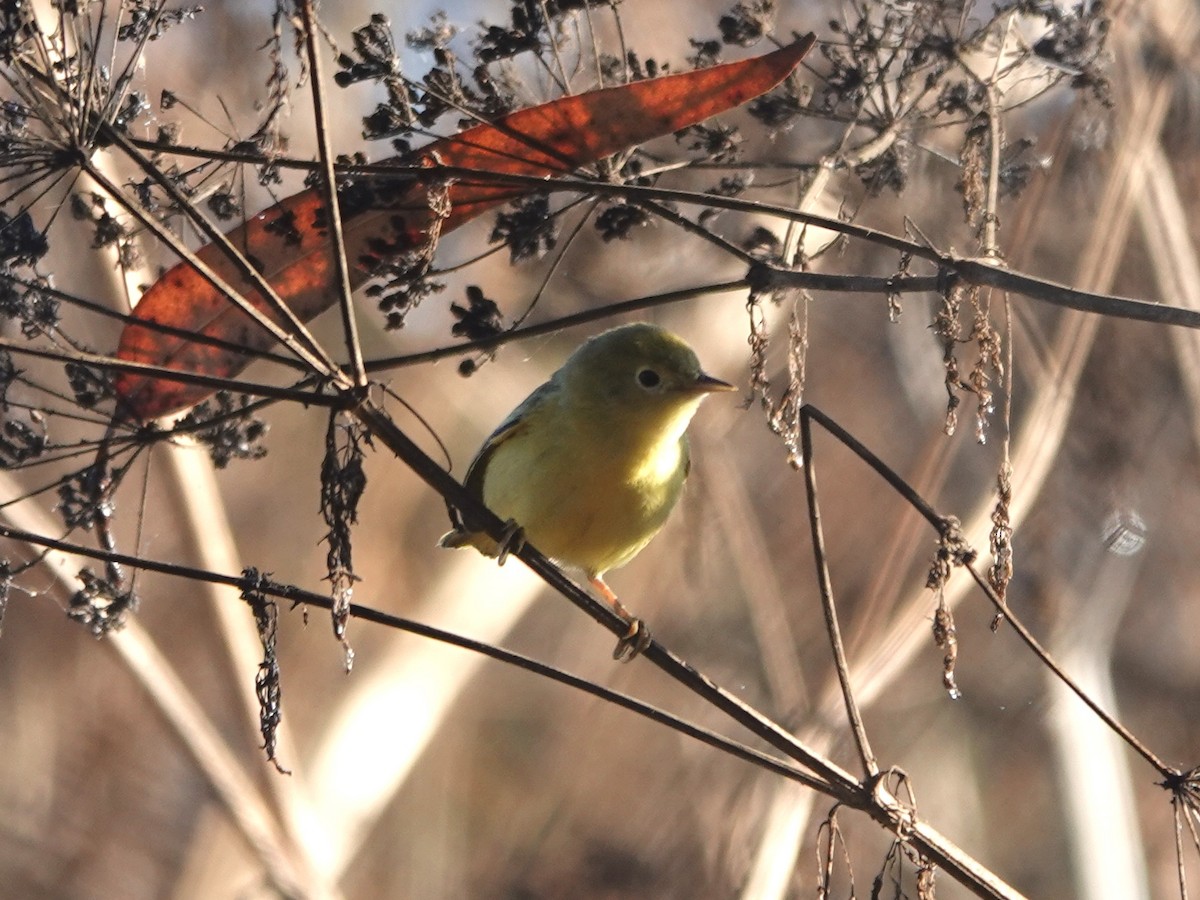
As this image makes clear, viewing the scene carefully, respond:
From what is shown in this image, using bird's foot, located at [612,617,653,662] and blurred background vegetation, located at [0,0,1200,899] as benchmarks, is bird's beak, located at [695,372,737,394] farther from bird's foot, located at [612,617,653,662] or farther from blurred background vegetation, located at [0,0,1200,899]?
blurred background vegetation, located at [0,0,1200,899]

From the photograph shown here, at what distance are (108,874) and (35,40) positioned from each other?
21.7 ft

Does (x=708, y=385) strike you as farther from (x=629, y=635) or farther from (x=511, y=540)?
(x=629, y=635)

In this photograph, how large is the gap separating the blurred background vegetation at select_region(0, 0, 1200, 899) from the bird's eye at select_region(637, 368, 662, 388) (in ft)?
4.08

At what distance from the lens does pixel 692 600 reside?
7.61 meters

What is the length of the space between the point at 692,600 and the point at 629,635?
15.2 ft

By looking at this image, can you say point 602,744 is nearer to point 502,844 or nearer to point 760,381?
point 502,844

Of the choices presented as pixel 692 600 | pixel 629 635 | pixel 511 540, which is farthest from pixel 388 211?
pixel 692 600

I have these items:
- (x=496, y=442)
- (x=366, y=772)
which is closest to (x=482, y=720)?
(x=366, y=772)

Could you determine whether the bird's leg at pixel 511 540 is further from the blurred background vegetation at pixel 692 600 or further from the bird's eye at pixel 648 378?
the blurred background vegetation at pixel 692 600

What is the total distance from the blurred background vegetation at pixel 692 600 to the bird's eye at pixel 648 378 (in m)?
1.24

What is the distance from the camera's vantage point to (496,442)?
4328 millimetres

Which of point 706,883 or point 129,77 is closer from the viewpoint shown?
point 129,77

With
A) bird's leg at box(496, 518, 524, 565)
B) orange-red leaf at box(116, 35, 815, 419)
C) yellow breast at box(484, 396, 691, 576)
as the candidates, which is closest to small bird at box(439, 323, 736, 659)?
yellow breast at box(484, 396, 691, 576)

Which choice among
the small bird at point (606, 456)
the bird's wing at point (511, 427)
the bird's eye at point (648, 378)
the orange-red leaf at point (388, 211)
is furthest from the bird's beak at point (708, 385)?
the orange-red leaf at point (388, 211)
